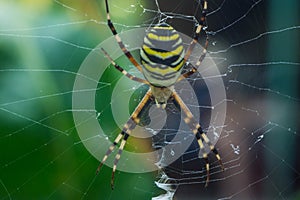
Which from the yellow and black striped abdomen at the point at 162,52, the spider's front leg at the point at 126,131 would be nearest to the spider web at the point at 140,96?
the spider's front leg at the point at 126,131

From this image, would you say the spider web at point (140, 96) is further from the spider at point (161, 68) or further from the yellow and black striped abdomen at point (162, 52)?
the yellow and black striped abdomen at point (162, 52)

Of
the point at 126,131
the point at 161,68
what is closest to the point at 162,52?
the point at 161,68

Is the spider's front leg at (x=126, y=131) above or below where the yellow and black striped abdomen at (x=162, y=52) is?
below

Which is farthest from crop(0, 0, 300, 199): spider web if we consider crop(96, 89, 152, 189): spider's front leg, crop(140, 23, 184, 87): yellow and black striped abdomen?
crop(140, 23, 184, 87): yellow and black striped abdomen

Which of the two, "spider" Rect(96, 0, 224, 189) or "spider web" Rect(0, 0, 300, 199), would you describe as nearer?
"spider" Rect(96, 0, 224, 189)

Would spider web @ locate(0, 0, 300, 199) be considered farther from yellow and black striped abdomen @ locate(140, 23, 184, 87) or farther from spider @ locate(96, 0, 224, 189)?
yellow and black striped abdomen @ locate(140, 23, 184, 87)

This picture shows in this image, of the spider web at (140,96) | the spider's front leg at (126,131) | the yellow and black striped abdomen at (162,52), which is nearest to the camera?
the yellow and black striped abdomen at (162,52)

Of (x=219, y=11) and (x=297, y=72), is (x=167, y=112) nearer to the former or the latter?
(x=219, y=11)

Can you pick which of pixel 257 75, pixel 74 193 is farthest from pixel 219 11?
pixel 74 193
